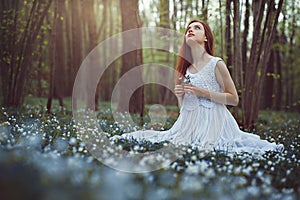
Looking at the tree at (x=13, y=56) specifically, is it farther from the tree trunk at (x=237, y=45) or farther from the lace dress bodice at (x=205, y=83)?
the lace dress bodice at (x=205, y=83)

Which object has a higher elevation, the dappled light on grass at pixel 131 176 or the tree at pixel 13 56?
the tree at pixel 13 56

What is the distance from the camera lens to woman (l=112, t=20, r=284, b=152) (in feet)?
17.3

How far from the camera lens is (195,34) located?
5.50 meters

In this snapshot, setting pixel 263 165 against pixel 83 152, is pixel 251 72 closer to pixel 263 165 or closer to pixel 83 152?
pixel 263 165

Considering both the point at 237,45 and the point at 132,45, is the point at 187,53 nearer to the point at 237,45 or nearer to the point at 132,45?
the point at 237,45

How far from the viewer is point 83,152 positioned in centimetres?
384

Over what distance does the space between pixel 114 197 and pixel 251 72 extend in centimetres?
595

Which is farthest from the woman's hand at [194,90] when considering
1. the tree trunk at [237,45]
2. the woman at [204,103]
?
the tree trunk at [237,45]

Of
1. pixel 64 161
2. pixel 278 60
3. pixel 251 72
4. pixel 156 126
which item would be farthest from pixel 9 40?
pixel 278 60

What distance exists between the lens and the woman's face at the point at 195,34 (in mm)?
5512

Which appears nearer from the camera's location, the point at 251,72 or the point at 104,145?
the point at 104,145

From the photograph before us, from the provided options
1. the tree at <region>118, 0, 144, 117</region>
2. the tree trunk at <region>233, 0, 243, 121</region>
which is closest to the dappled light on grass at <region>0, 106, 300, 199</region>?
the tree trunk at <region>233, 0, 243, 121</region>

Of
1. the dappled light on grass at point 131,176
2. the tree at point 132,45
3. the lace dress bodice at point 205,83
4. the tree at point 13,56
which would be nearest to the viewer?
the dappled light on grass at point 131,176

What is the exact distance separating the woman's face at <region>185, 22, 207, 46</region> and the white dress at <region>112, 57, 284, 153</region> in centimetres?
37
